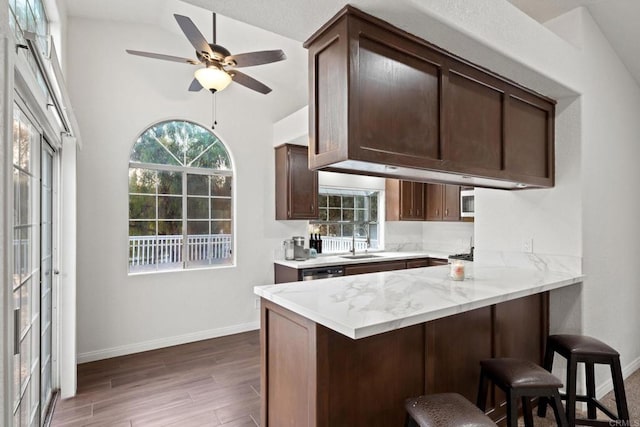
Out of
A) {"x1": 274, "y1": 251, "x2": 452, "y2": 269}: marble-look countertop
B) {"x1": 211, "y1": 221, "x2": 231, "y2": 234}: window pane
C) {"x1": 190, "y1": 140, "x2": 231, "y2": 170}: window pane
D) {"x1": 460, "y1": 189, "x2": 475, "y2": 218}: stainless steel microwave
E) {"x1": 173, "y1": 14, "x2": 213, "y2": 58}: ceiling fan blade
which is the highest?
{"x1": 173, "y1": 14, "x2": 213, "y2": 58}: ceiling fan blade

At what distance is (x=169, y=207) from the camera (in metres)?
4.10

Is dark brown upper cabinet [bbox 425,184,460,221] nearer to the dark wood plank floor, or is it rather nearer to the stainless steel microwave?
the stainless steel microwave

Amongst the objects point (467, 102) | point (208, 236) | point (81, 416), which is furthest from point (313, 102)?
point (208, 236)

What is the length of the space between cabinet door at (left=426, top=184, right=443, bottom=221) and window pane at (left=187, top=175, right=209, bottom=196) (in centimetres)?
347

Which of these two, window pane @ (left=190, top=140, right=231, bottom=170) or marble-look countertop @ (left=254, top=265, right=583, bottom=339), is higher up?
window pane @ (left=190, top=140, right=231, bottom=170)

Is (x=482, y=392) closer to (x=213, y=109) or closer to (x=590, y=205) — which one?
(x=590, y=205)

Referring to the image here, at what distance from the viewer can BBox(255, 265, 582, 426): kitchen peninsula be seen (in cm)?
160

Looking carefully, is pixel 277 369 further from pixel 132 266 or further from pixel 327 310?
pixel 132 266

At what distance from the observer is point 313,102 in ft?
5.63

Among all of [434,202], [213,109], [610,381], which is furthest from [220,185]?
[610,381]

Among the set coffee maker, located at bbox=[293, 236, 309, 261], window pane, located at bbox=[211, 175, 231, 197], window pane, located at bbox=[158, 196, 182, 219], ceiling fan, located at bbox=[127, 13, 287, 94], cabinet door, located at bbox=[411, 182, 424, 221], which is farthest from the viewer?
cabinet door, located at bbox=[411, 182, 424, 221]

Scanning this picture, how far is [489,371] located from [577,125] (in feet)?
6.47

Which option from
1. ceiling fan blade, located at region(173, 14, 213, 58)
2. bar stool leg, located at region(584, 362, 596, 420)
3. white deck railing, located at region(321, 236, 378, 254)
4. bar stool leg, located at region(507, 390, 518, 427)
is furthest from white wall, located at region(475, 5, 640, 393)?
white deck railing, located at region(321, 236, 378, 254)

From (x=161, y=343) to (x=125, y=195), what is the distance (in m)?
1.71
